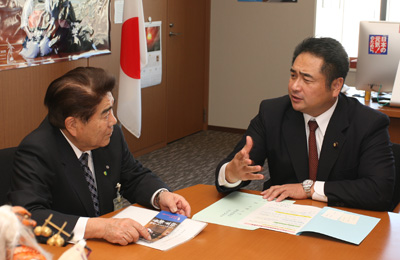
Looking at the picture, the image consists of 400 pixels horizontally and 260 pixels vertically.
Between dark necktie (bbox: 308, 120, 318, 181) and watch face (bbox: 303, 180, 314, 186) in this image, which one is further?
dark necktie (bbox: 308, 120, 318, 181)

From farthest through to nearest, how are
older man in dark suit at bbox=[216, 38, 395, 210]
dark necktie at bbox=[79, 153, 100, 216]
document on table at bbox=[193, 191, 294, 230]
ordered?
older man in dark suit at bbox=[216, 38, 395, 210] < dark necktie at bbox=[79, 153, 100, 216] < document on table at bbox=[193, 191, 294, 230]

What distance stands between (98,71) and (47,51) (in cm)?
242

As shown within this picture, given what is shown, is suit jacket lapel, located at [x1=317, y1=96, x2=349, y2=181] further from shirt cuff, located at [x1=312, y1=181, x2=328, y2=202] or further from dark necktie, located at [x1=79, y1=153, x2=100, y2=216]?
dark necktie, located at [x1=79, y1=153, x2=100, y2=216]

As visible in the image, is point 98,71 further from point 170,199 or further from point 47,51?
point 47,51

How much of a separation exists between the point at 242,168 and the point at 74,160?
26.0 inches

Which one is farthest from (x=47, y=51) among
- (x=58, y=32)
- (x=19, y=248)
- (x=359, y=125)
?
(x=19, y=248)

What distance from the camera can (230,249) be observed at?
189cm

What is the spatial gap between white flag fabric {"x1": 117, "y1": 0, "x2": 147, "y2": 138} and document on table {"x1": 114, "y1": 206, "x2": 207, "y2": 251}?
2404 mm

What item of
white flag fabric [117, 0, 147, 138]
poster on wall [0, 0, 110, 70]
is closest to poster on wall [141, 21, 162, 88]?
Result: poster on wall [0, 0, 110, 70]

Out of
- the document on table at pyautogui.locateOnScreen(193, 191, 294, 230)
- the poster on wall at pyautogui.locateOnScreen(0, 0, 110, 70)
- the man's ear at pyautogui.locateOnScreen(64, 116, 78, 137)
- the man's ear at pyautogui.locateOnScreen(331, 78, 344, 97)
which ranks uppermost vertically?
the poster on wall at pyautogui.locateOnScreen(0, 0, 110, 70)

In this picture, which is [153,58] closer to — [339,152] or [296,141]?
[296,141]

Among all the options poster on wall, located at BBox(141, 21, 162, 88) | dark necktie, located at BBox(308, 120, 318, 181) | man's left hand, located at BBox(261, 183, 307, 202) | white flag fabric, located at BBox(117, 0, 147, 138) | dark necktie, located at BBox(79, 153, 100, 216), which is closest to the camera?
dark necktie, located at BBox(79, 153, 100, 216)

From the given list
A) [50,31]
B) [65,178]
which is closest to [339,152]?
[65,178]

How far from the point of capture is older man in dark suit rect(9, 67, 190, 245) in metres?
2.06
